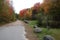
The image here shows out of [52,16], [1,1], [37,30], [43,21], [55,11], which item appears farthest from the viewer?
[1,1]

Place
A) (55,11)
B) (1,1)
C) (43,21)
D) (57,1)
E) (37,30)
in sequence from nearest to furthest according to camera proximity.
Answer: (37,30) → (57,1) → (55,11) → (43,21) → (1,1)

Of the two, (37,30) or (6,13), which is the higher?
(37,30)

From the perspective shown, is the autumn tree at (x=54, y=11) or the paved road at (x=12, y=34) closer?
the paved road at (x=12, y=34)

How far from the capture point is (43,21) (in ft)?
112

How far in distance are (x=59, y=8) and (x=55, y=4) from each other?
74 cm

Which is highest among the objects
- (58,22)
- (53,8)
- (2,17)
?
(53,8)

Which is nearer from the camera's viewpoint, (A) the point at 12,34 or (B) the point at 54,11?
(A) the point at 12,34

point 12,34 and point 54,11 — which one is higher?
point 54,11

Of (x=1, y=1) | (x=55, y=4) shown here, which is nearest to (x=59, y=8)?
(x=55, y=4)

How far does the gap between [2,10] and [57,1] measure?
80.7ft

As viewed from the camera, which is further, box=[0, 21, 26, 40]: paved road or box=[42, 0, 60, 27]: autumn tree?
box=[42, 0, 60, 27]: autumn tree

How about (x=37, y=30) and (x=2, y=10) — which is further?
(x=2, y=10)

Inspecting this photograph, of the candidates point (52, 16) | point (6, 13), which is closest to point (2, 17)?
point (6, 13)

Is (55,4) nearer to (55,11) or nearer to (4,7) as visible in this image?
(55,11)
